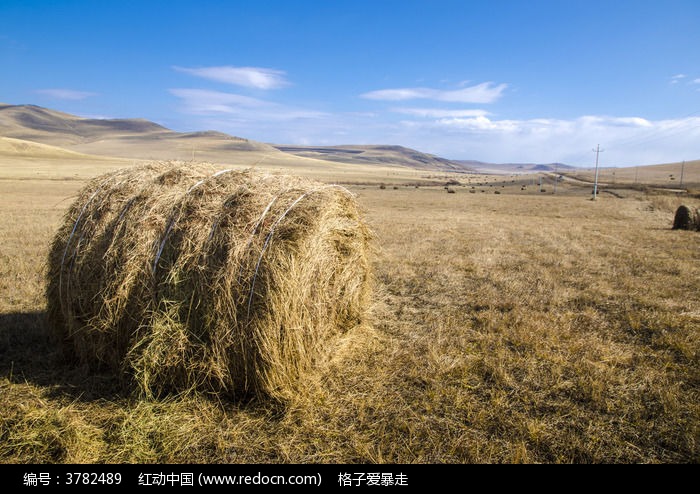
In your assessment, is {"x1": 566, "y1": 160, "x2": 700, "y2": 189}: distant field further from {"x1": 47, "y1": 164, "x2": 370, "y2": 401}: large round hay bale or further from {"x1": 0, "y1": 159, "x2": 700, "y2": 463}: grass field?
{"x1": 47, "y1": 164, "x2": 370, "y2": 401}: large round hay bale

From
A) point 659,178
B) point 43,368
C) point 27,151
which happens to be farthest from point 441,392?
point 659,178

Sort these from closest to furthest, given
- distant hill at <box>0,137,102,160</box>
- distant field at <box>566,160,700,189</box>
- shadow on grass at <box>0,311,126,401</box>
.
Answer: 1. shadow on grass at <box>0,311,126,401</box>
2. distant field at <box>566,160,700,189</box>
3. distant hill at <box>0,137,102,160</box>

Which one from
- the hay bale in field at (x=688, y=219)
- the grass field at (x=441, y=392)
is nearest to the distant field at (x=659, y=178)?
the hay bale in field at (x=688, y=219)

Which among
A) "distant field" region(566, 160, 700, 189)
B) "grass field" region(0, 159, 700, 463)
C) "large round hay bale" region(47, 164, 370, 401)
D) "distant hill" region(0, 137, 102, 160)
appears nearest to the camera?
"grass field" region(0, 159, 700, 463)

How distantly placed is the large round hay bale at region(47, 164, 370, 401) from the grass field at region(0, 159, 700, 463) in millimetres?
367

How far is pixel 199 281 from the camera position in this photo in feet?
13.5

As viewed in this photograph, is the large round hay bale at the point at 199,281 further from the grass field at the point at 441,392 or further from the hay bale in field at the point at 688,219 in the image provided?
the hay bale in field at the point at 688,219

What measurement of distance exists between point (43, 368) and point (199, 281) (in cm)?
270

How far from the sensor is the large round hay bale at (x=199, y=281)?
406cm

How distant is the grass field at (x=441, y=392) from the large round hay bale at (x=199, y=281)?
367 mm

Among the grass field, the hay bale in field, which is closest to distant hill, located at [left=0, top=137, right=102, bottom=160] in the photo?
the grass field

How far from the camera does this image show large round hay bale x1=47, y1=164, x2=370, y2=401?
406cm

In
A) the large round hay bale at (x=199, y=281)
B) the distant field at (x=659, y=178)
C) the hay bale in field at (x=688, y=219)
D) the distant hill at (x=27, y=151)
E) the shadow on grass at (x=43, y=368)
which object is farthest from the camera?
the distant hill at (x=27, y=151)
